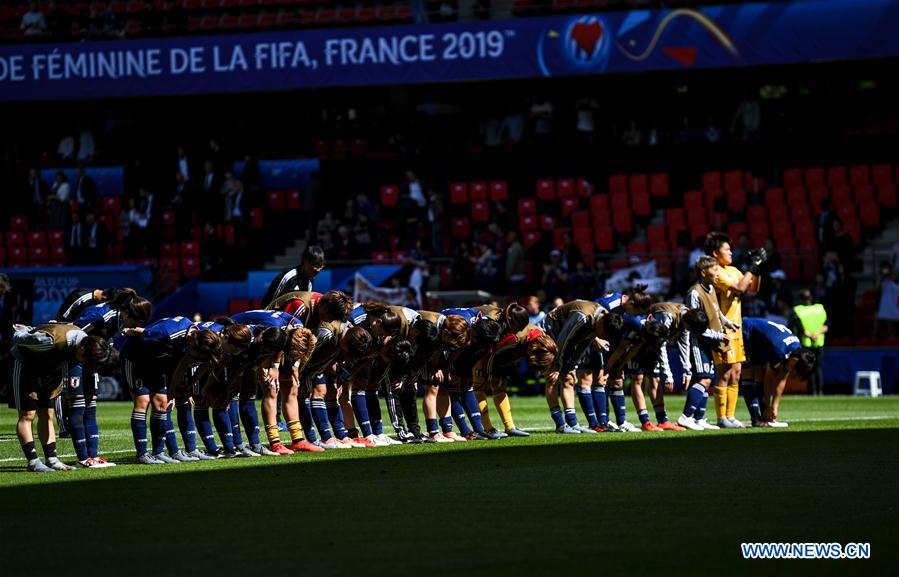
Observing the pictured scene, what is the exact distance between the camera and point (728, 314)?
60.2 ft

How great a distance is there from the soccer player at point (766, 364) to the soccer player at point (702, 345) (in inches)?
18.7

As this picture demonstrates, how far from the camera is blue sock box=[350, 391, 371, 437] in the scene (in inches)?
648

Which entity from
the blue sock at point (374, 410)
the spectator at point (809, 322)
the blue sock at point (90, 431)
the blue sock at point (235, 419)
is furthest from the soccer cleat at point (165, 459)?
the spectator at point (809, 322)

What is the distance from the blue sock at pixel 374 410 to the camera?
16.6 metres

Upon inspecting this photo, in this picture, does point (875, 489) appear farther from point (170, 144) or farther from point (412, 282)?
point (170, 144)

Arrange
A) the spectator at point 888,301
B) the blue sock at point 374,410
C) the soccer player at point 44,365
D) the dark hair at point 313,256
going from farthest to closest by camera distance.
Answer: the spectator at point 888,301
the dark hair at point 313,256
the blue sock at point 374,410
the soccer player at point 44,365

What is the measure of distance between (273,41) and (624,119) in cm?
891

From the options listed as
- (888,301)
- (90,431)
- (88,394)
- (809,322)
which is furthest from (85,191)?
(90,431)

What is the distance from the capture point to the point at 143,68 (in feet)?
127

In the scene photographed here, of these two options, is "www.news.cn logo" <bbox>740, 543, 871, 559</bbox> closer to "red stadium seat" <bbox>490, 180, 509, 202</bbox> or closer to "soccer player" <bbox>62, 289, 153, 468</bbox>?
"soccer player" <bbox>62, 289, 153, 468</bbox>

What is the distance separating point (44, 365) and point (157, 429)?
1.45 metres

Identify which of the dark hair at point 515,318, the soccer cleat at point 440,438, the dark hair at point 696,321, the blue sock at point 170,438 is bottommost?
the soccer cleat at point 440,438

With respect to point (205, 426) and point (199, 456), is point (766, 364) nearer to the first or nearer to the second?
point (205, 426)

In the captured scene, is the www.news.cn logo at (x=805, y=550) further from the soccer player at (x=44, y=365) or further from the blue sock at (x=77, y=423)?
the blue sock at (x=77, y=423)
